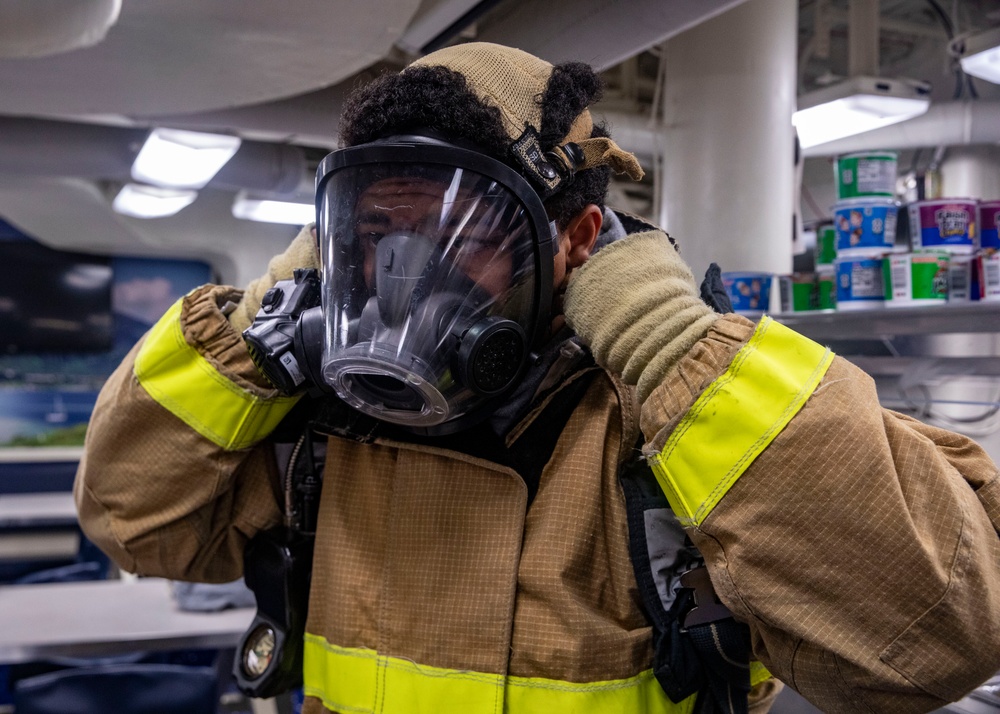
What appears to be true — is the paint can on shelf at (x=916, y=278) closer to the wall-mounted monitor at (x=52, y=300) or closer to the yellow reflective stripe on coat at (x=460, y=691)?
the yellow reflective stripe on coat at (x=460, y=691)

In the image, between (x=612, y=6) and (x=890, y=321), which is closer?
(x=890, y=321)

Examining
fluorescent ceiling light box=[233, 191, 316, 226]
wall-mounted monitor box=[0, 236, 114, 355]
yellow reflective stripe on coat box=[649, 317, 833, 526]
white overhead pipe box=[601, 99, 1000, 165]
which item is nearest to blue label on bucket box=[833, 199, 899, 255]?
yellow reflective stripe on coat box=[649, 317, 833, 526]

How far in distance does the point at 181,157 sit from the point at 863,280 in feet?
11.1

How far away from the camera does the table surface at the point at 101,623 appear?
2.28 meters

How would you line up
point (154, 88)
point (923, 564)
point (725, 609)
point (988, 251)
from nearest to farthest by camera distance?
point (923, 564)
point (725, 609)
point (988, 251)
point (154, 88)

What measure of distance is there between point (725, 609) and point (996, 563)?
0.30 meters

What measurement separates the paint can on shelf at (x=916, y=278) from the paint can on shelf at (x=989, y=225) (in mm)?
130

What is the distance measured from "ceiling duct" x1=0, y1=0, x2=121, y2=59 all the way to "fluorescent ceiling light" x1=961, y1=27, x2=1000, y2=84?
2.60 m

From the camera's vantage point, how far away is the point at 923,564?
2.82 ft

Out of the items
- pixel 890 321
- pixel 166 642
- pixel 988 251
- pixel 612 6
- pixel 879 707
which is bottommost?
pixel 166 642

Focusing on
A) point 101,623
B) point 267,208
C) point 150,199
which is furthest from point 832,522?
point 267,208

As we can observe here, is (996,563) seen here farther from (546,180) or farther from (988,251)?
(988,251)

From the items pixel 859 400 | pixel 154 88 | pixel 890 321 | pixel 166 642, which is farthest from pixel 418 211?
pixel 154 88

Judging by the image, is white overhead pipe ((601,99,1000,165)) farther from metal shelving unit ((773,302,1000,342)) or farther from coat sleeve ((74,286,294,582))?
coat sleeve ((74,286,294,582))
